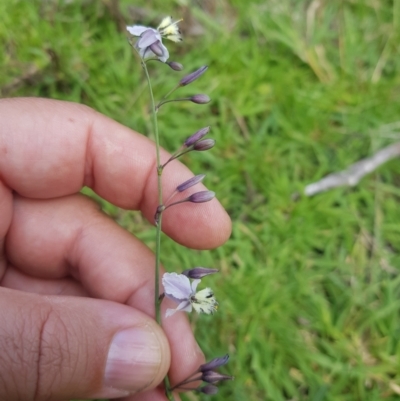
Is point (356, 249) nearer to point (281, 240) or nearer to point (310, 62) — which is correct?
point (281, 240)

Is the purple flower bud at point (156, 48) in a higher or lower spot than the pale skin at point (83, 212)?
higher

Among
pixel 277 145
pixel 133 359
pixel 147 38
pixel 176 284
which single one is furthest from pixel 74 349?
pixel 277 145

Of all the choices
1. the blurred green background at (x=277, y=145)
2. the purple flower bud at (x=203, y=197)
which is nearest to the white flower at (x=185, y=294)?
the purple flower bud at (x=203, y=197)

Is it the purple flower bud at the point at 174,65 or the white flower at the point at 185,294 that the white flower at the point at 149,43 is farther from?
the white flower at the point at 185,294

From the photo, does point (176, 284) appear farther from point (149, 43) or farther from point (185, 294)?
point (149, 43)

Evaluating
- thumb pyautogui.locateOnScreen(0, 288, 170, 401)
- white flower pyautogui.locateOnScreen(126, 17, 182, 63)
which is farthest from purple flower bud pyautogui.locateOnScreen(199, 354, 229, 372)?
white flower pyautogui.locateOnScreen(126, 17, 182, 63)

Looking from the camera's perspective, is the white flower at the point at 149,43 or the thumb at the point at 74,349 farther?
the white flower at the point at 149,43
